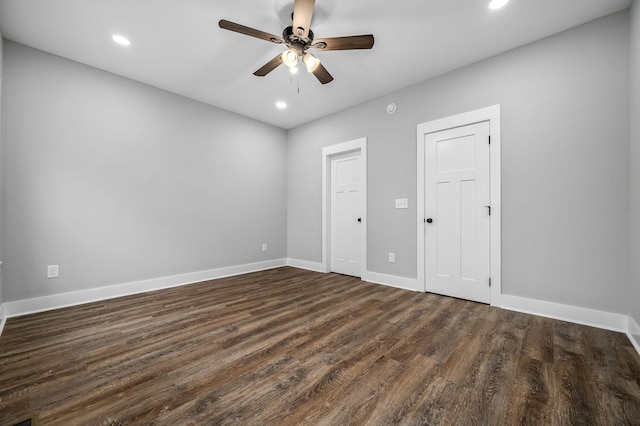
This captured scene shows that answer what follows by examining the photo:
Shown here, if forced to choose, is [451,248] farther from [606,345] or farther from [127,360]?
[127,360]

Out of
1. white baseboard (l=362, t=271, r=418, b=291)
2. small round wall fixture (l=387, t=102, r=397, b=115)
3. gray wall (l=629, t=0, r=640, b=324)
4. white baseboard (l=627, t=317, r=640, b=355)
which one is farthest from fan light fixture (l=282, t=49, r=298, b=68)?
white baseboard (l=627, t=317, r=640, b=355)

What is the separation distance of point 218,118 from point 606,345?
522 centimetres

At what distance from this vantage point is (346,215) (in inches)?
177

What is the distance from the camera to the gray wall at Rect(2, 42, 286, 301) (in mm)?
2684

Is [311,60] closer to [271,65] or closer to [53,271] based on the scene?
[271,65]

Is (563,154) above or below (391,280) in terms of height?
above

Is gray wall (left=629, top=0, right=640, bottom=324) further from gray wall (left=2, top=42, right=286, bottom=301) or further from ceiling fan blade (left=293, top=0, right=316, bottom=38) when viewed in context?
gray wall (left=2, top=42, right=286, bottom=301)

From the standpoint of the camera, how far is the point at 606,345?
1.97 metres

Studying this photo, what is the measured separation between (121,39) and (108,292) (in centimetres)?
286

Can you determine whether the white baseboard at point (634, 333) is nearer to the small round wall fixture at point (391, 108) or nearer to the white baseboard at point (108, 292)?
the small round wall fixture at point (391, 108)

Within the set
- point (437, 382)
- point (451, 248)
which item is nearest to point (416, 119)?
point (451, 248)

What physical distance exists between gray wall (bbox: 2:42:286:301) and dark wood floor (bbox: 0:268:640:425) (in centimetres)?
66

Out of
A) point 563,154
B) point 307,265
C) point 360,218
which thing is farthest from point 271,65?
point 307,265

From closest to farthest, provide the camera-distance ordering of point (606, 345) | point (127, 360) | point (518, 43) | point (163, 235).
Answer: point (127, 360) → point (606, 345) → point (518, 43) → point (163, 235)
